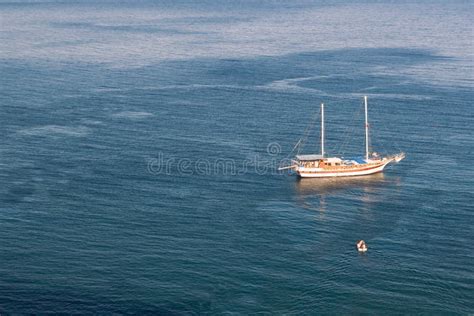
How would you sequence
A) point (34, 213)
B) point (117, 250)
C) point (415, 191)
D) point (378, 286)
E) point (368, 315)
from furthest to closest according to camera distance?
point (415, 191) < point (34, 213) < point (117, 250) < point (378, 286) < point (368, 315)

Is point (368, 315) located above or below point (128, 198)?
below

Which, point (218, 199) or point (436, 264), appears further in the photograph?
point (218, 199)

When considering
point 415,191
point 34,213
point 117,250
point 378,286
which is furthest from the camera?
point 415,191

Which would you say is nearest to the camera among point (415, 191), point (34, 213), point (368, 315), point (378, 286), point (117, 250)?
point (368, 315)

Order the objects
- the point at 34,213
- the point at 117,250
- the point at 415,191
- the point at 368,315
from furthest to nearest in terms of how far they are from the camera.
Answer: the point at 415,191 → the point at 34,213 → the point at 117,250 → the point at 368,315

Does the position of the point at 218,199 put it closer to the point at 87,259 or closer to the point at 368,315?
the point at 87,259

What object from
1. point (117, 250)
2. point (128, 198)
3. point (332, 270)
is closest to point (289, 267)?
point (332, 270)

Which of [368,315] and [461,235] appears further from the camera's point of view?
[461,235]

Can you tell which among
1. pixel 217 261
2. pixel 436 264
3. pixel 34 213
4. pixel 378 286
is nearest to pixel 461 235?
pixel 436 264

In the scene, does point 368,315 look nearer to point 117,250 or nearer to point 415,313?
point 415,313
